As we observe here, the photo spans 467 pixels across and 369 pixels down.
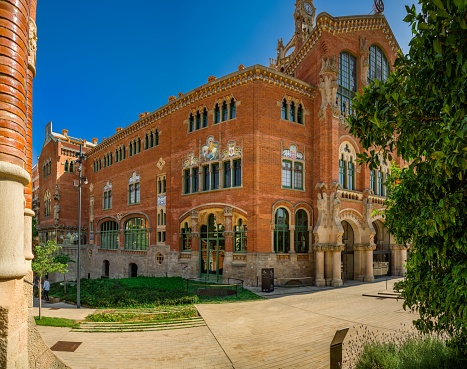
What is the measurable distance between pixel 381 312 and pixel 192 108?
20056 mm

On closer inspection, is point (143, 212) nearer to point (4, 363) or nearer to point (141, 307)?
point (141, 307)

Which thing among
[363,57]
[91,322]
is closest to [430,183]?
[91,322]

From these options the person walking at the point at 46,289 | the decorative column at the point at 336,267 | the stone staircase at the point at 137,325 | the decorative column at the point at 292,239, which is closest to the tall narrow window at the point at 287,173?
the decorative column at the point at 292,239

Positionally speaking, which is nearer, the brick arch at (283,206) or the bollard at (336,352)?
the bollard at (336,352)

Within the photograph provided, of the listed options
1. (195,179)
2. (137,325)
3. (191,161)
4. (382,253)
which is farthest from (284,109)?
(137,325)

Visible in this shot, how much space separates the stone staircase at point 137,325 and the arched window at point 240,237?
10.2 m

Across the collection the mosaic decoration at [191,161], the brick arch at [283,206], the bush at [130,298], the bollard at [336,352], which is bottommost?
the bush at [130,298]

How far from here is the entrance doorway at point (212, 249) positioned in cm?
2414

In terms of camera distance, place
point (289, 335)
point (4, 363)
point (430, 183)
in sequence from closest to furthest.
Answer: point (4, 363)
point (430, 183)
point (289, 335)

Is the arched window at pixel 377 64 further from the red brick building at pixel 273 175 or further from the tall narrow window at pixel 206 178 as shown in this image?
the tall narrow window at pixel 206 178

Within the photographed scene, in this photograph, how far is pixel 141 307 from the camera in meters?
15.1

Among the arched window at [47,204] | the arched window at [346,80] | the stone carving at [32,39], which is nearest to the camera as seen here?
the stone carving at [32,39]

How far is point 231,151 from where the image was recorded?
2372 centimetres

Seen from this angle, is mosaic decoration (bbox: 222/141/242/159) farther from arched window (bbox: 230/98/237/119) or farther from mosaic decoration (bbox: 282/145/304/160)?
mosaic decoration (bbox: 282/145/304/160)
